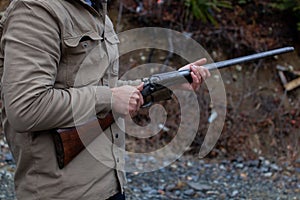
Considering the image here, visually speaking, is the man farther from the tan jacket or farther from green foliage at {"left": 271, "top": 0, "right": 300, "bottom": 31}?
green foliage at {"left": 271, "top": 0, "right": 300, "bottom": 31}

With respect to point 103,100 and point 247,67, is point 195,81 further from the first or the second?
point 247,67

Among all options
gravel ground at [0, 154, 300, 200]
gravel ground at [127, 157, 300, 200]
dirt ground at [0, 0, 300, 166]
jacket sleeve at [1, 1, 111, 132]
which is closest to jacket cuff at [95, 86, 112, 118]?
jacket sleeve at [1, 1, 111, 132]

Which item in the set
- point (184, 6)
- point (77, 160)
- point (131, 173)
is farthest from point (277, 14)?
point (77, 160)

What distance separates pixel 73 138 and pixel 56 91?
0.78 ft

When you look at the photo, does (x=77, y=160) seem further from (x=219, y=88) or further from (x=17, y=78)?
(x=219, y=88)

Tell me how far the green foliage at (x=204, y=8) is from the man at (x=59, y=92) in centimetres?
655

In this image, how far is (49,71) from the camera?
1.87 metres

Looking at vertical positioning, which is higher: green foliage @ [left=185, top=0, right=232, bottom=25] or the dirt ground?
green foliage @ [left=185, top=0, right=232, bottom=25]

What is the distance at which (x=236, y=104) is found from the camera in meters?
8.17

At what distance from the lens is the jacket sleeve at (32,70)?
5.97 feet

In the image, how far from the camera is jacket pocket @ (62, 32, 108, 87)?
6.51 ft

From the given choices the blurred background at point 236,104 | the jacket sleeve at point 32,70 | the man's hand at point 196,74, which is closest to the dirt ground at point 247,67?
the blurred background at point 236,104

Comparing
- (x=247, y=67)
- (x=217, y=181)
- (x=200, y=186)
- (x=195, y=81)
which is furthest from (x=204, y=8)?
(x=195, y=81)

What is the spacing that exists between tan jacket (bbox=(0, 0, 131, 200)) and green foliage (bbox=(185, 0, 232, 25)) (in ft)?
21.5
